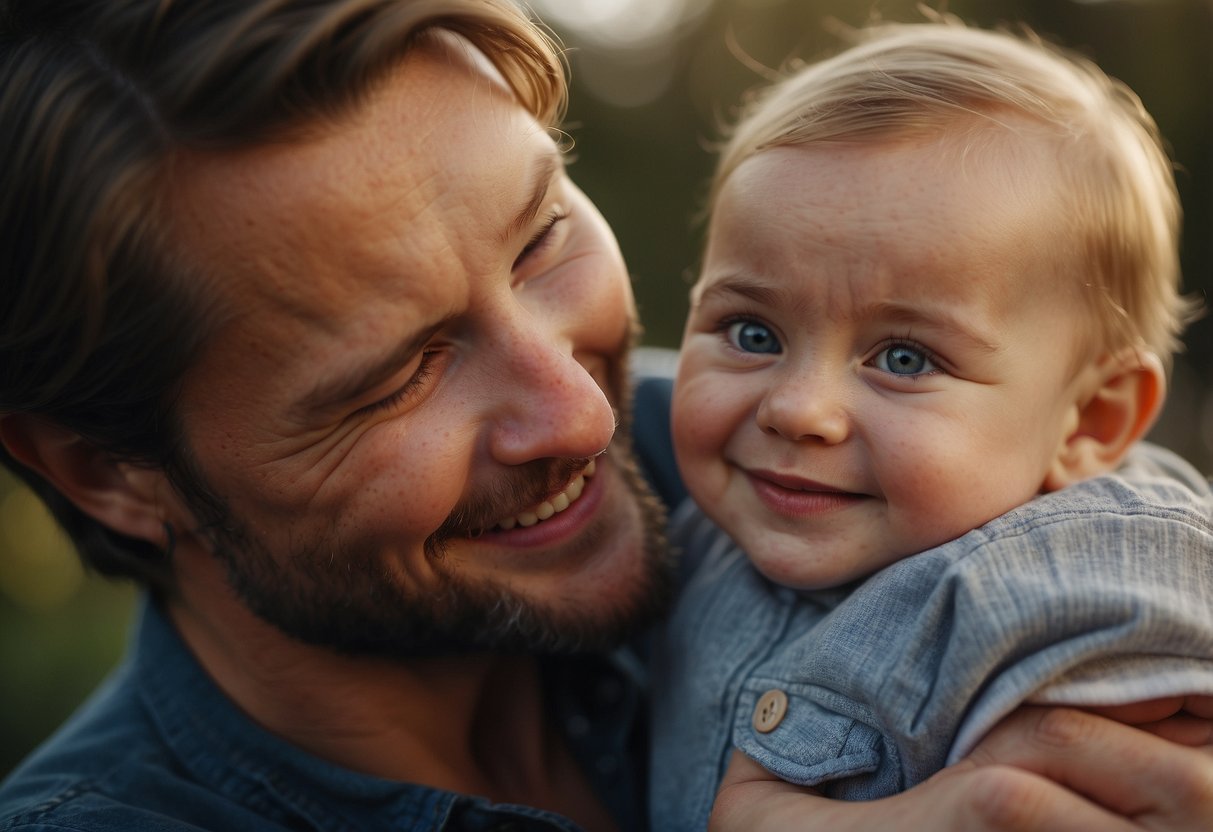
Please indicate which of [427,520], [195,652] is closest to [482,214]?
[427,520]

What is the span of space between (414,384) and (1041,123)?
3.97ft

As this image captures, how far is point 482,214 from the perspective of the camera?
1786 millimetres

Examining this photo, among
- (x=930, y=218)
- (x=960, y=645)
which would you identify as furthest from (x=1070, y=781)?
(x=930, y=218)

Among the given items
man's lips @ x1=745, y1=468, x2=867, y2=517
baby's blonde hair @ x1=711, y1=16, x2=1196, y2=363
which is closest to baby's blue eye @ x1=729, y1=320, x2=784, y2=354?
man's lips @ x1=745, y1=468, x2=867, y2=517

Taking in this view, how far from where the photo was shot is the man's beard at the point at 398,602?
6.32 ft

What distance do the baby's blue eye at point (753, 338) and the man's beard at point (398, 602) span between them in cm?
41

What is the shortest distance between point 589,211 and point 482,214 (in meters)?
0.52

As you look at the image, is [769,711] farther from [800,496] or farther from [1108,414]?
[1108,414]

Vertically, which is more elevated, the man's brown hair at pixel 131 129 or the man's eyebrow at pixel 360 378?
the man's brown hair at pixel 131 129

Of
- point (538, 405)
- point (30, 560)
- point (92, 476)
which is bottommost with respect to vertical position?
point (30, 560)

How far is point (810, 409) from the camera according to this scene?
1746 mm

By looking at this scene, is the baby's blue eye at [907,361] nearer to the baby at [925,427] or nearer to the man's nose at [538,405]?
the baby at [925,427]

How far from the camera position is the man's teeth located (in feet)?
6.64

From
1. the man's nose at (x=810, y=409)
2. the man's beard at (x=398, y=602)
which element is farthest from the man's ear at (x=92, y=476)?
the man's nose at (x=810, y=409)
